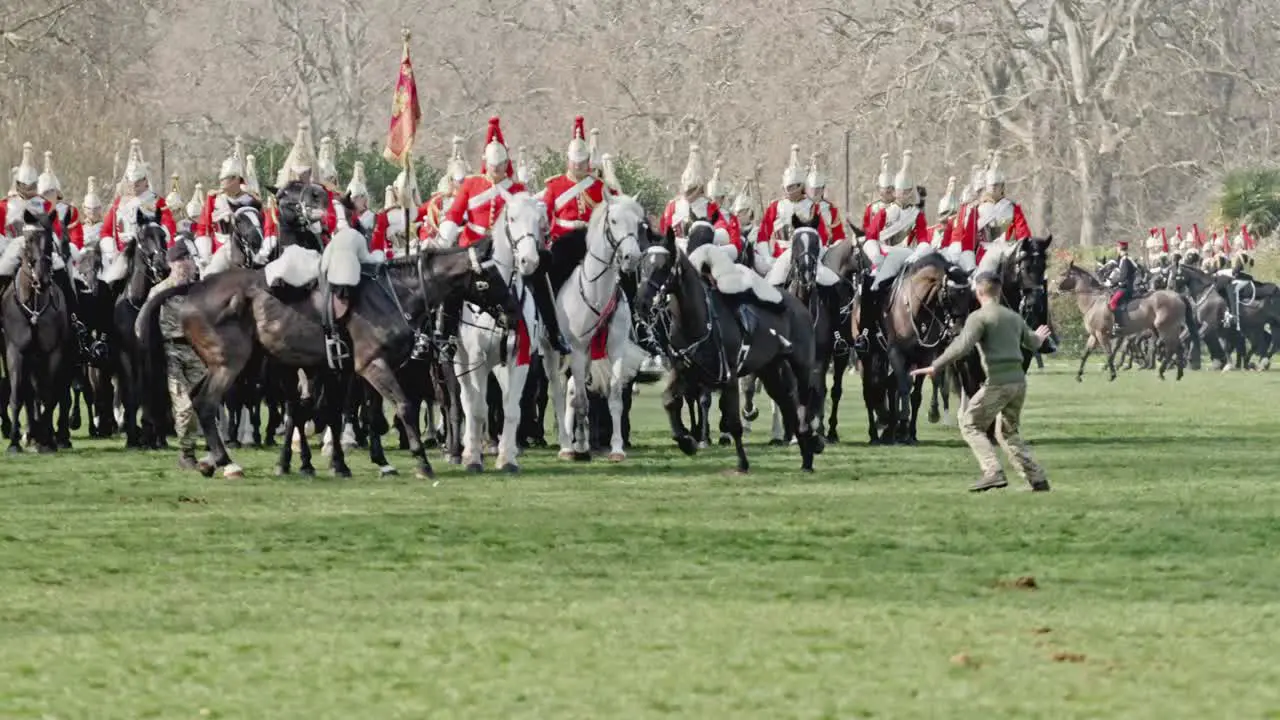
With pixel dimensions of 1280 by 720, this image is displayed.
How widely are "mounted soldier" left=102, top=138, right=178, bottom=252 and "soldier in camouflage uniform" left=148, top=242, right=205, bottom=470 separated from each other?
5.43 feet

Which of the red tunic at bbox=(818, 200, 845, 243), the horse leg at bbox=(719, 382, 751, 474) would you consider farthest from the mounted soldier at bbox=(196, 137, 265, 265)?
the red tunic at bbox=(818, 200, 845, 243)

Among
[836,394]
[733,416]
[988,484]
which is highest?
[836,394]

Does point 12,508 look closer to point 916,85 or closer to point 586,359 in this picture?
point 586,359

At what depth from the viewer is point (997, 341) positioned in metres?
18.7

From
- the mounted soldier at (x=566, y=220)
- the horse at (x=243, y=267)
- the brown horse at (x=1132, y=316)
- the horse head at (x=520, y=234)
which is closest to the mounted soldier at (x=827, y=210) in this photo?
the mounted soldier at (x=566, y=220)

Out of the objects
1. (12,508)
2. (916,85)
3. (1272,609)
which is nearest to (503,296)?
(12,508)

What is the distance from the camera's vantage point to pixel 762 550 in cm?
1512

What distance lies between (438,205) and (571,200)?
2.86 m

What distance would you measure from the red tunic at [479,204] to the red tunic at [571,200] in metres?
0.82

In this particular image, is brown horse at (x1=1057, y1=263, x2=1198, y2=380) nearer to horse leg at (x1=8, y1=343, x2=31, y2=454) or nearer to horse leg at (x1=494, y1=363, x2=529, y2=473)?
horse leg at (x1=8, y1=343, x2=31, y2=454)

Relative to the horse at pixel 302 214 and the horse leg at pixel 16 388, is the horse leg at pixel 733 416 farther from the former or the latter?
the horse leg at pixel 16 388

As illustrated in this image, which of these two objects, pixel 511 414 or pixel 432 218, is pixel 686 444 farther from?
pixel 432 218

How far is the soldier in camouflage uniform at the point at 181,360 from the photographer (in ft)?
71.9

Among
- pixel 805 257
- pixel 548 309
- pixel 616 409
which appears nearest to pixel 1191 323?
pixel 805 257
